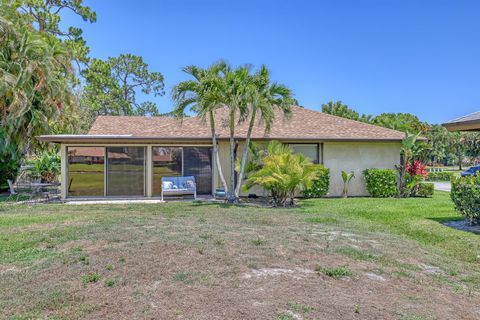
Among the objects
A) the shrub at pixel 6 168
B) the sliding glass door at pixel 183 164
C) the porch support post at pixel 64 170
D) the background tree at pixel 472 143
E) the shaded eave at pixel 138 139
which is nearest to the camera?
the shaded eave at pixel 138 139

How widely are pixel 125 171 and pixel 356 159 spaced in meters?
10.1

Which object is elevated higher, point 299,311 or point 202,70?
point 202,70

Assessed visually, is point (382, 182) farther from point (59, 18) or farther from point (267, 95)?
point (59, 18)

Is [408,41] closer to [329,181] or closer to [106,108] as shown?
[329,181]

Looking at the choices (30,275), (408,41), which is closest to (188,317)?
(30,275)

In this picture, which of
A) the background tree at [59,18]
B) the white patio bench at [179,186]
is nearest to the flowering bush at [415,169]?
the white patio bench at [179,186]

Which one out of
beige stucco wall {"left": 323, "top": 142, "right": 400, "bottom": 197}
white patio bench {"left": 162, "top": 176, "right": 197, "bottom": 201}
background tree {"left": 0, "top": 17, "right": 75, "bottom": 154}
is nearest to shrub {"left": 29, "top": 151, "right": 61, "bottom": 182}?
background tree {"left": 0, "top": 17, "right": 75, "bottom": 154}

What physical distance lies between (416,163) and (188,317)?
1447cm

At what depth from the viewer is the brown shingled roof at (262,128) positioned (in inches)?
579

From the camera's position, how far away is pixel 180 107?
12.6 m

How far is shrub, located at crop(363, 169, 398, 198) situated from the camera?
48.8 feet

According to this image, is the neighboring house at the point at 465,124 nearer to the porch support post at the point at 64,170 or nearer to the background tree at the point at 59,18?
the porch support post at the point at 64,170

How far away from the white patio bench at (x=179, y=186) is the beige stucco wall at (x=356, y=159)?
6.37 ft

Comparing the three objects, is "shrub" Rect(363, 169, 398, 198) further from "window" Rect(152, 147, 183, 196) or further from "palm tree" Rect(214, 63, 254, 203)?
"window" Rect(152, 147, 183, 196)
